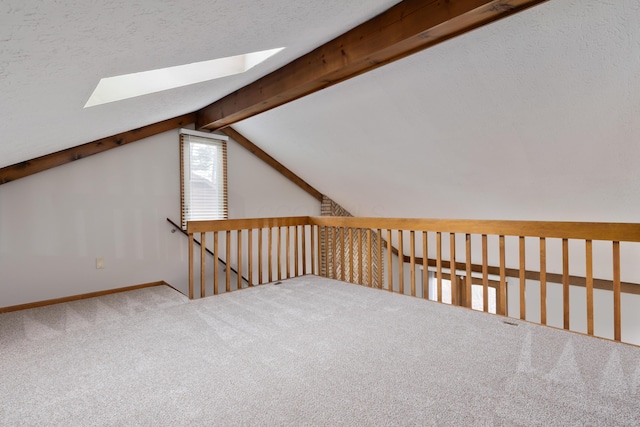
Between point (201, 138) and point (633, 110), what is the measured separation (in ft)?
14.0

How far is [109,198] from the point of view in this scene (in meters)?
3.51

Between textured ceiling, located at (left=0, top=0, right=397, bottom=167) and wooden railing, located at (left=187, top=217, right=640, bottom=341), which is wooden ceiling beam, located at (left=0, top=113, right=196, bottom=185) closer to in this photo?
textured ceiling, located at (left=0, top=0, right=397, bottom=167)

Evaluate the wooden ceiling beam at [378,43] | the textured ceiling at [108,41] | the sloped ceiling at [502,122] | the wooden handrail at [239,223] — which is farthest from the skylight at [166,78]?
the wooden handrail at [239,223]

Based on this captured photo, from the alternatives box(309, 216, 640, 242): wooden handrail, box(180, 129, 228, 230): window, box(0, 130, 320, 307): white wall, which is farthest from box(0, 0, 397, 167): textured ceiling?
box(309, 216, 640, 242): wooden handrail

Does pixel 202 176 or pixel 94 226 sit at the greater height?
pixel 202 176

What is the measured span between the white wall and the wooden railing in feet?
2.25

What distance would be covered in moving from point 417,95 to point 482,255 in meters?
1.46

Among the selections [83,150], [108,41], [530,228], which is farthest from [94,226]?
[530,228]

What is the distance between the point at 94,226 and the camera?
11.2 feet

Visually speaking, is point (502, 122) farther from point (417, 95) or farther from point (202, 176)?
point (202, 176)

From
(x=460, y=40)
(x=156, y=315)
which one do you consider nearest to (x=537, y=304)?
(x=460, y=40)

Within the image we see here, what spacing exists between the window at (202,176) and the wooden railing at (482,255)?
404 millimetres

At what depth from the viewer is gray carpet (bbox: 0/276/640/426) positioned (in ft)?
4.39

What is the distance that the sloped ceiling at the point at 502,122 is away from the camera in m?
1.92
